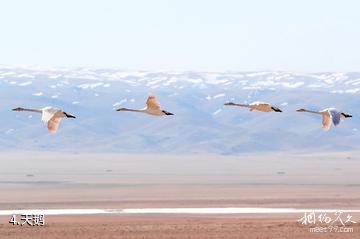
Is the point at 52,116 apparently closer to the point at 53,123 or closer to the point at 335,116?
the point at 53,123

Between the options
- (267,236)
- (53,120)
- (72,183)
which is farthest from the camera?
(72,183)

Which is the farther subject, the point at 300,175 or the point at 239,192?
the point at 300,175

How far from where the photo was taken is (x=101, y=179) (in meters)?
114

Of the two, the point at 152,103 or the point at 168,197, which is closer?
the point at 152,103

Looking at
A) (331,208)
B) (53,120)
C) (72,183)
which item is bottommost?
(53,120)

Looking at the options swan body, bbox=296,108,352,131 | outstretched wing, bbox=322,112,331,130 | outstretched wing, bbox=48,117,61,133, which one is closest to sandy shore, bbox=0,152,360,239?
outstretched wing, bbox=322,112,331,130

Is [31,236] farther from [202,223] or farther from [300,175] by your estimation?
[300,175]

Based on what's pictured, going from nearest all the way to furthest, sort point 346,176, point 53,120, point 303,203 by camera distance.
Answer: point 53,120
point 303,203
point 346,176

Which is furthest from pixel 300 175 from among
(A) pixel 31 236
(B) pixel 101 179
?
(A) pixel 31 236

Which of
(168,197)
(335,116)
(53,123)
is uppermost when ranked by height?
(168,197)

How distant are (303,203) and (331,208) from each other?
5.58 meters

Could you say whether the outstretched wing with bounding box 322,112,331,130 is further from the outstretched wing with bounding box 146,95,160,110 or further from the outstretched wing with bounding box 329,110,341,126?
the outstretched wing with bounding box 146,95,160,110

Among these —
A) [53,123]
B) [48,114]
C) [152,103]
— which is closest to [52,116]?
[48,114]

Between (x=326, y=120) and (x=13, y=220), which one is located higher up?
(x=13, y=220)
